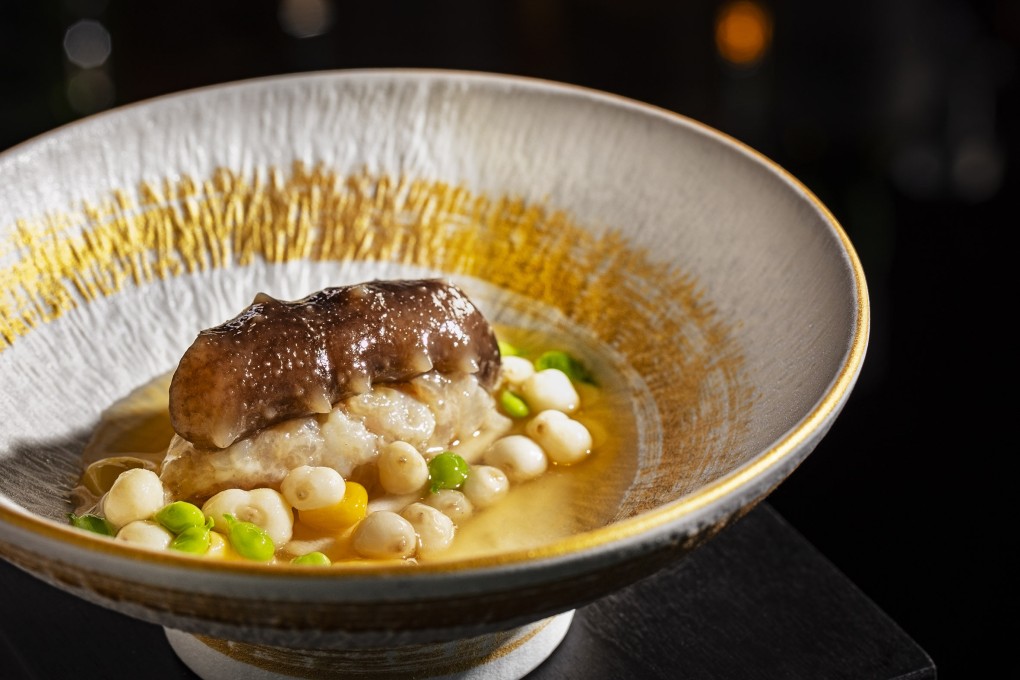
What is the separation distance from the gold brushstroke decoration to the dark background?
1415 millimetres

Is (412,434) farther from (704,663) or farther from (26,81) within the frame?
(26,81)

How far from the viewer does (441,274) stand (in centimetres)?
182

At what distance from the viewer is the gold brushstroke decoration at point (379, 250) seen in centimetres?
154

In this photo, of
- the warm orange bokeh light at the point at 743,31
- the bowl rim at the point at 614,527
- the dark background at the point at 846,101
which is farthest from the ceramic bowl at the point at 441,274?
the warm orange bokeh light at the point at 743,31

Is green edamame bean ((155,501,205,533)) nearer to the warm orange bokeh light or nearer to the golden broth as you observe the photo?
the golden broth

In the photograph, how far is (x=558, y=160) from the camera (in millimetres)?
1817

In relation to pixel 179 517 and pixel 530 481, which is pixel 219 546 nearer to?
pixel 179 517

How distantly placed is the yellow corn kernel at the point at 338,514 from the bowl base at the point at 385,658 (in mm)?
175

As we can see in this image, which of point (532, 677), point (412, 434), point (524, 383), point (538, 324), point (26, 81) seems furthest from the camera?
point (26, 81)

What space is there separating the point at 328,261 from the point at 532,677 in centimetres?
78

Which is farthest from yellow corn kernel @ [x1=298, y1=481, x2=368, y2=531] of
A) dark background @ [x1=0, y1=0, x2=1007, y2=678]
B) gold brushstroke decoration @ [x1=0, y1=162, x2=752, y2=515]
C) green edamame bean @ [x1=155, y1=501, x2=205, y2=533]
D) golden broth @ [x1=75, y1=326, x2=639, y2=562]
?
dark background @ [x1=0, y1=0, x2=1007, y2=678]

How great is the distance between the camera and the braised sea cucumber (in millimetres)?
1300

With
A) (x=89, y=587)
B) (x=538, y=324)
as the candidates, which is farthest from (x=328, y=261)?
(x=89, y=587)

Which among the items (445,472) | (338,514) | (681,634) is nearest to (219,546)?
(338,514)
